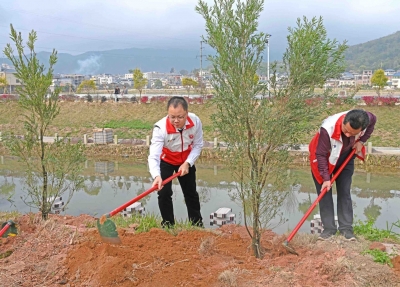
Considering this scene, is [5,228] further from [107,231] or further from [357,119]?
[357,119]

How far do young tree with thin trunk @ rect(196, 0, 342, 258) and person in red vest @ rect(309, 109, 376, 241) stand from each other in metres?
0.56

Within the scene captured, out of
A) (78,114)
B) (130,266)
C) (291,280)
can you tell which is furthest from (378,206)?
(78,114)

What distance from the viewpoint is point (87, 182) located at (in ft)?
35.3

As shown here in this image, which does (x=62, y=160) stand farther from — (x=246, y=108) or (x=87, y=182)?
(x=87, y=182)

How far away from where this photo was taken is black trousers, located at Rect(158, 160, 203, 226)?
170 inches

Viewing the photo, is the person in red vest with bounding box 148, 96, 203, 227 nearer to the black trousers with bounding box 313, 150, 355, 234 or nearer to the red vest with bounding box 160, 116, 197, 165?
the red vest with bounding box 160, 116, 197, 165

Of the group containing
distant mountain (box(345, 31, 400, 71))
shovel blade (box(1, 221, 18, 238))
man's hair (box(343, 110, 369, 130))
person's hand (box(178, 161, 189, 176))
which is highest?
distant mountain (box(345, 31, 400, 71))

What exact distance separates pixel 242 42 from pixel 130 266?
2024mm

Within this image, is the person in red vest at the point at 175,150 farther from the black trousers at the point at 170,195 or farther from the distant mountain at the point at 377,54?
Result: the distant mountain at the point at 377,54

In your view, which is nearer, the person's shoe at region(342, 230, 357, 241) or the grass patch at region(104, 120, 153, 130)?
the person's shoe at region(342, 230, 357, 241)

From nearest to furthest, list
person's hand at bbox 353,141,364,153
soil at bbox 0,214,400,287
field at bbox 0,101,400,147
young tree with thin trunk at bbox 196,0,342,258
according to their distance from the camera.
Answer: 1. soil at bbox 0,214,400,287
2. young tree with thin trunk at bbox 196,0,342,258
3. person's hand at bbox 353,141,364,153
4. field at bbox 0,101,400,147

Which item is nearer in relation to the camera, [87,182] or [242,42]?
[242,42]

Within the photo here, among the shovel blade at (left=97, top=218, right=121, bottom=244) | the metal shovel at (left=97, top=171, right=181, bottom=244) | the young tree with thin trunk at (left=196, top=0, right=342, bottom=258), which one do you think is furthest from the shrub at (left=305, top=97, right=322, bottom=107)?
the shovel blade at (left=97, top=218, right=121, bottom=244)

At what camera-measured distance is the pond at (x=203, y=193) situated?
7.52m
